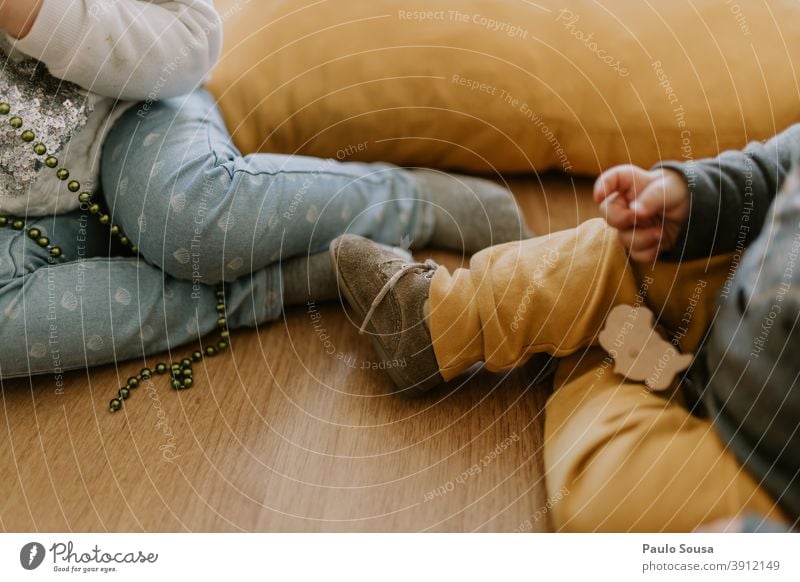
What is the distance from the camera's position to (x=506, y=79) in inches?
18.9

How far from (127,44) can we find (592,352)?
0.33 metres

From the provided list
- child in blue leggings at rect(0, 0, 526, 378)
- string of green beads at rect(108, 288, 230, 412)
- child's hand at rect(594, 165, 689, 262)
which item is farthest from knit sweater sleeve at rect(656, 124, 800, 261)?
string of green beads at rect(108, 288, 230, 412)

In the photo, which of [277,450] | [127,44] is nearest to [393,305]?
[277,450]

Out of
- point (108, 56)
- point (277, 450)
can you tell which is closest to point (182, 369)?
point (277, 450)

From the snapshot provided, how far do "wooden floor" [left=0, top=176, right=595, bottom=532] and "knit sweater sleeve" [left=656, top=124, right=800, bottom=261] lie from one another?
0.43 feet

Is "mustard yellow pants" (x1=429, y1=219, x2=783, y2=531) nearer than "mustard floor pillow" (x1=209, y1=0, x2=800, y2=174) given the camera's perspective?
Yes

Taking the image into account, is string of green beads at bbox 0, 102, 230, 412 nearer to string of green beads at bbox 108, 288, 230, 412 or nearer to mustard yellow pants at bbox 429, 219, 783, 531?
string of green beads at bbox 108, 288, 230, 412

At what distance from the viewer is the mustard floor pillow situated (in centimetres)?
46

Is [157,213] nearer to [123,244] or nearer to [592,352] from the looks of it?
[123,244]

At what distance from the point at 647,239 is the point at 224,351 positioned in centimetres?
27

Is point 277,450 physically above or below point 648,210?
below

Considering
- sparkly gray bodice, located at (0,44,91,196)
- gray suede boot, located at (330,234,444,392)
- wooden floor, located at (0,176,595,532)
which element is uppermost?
sparkly gray bodice, located at (0,44,91,196)

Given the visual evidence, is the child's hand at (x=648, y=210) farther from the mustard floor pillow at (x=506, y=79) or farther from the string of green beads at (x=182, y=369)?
the string of green beads at (x=182, y=369)

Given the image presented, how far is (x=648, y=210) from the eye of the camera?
0.39 meters
